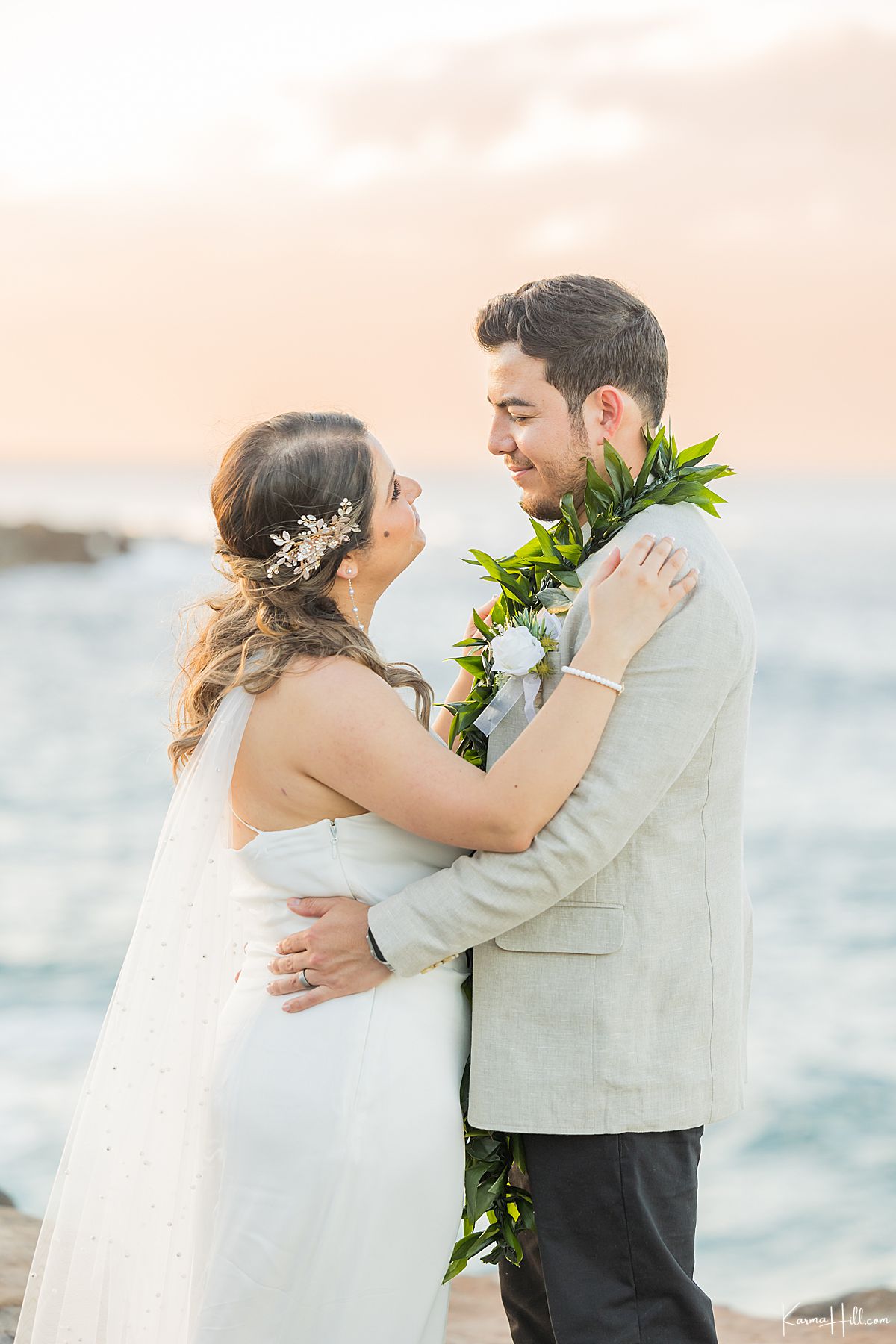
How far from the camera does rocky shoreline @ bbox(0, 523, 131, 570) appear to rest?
34.8 meters

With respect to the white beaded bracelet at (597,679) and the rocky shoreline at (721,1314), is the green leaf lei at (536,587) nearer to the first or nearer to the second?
the white beaded bracelet at (597,679)

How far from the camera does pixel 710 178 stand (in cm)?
2566

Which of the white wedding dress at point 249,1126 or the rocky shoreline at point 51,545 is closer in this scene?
the white wedding dress at point 249,1126

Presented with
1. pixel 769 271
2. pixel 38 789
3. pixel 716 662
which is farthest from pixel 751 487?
pixel 716 662

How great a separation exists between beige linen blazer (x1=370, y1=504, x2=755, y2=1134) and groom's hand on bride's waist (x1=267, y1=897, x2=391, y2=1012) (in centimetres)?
8

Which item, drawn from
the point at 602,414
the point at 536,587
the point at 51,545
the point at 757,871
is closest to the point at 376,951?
the point at 536,587

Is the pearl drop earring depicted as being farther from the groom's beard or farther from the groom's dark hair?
the groom's dark hair

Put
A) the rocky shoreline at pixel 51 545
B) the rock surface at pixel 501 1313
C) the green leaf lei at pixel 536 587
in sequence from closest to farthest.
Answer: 1. the green leaf lei at pixel 536 587
2. the rock surface at pixel 501 1313
3. the rocky shoreline at pixel 51 545

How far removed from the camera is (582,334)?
2793 millimetres

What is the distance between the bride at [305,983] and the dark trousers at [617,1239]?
0.22 m

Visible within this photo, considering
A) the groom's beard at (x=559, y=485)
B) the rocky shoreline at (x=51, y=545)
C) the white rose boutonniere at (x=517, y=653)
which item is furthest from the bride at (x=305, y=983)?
the rocky shoreline at (x=51, y=545)

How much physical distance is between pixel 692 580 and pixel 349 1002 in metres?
1.12

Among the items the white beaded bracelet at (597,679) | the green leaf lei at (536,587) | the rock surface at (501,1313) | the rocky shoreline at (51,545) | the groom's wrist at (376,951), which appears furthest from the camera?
the rocky shoreline at (51,545)

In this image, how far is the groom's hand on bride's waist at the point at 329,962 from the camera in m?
2.59
